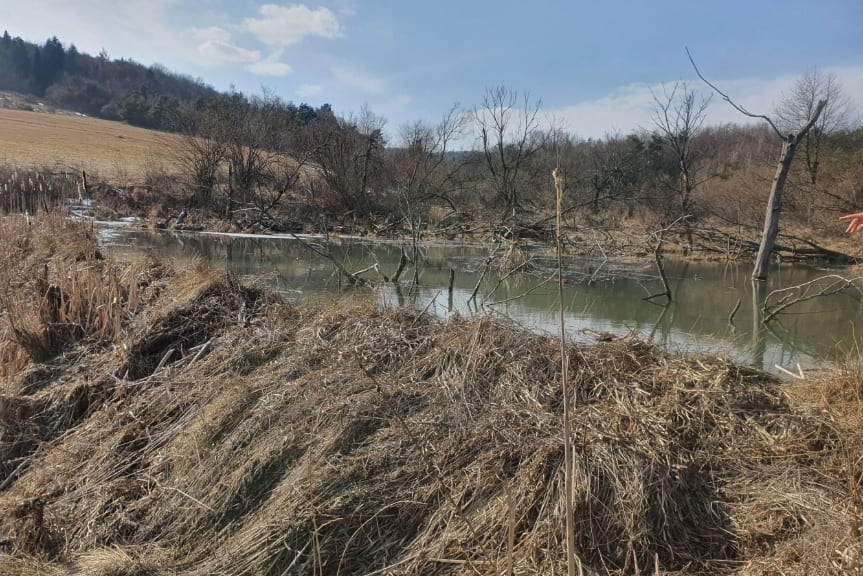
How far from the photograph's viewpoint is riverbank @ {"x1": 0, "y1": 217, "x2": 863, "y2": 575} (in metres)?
2.99

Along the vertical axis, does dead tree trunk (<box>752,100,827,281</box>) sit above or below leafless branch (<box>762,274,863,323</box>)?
above

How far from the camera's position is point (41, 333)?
17.9ft

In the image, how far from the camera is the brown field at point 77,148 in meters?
29.2

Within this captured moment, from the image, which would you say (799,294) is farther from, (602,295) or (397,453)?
(397,453)

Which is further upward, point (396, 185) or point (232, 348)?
point (396, 185)

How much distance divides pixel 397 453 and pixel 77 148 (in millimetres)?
42664

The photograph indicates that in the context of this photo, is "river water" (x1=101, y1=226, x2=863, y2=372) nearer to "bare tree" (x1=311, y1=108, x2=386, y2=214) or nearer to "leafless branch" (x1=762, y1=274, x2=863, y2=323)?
"leafless branch" (x1=762, y1=274, x2=863, y2=323)

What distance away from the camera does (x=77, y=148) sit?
123ft

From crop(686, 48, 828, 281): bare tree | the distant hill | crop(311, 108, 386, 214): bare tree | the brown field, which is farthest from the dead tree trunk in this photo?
the distant hill

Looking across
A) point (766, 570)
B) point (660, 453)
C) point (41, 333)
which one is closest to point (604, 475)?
point (660, 453)

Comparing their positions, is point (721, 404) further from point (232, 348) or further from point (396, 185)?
point (396, 185)

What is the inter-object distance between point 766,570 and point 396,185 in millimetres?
25738

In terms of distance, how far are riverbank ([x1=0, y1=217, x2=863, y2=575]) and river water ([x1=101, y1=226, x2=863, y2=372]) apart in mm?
1360

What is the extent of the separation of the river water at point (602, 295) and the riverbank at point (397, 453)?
1.36 m
